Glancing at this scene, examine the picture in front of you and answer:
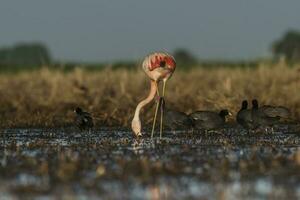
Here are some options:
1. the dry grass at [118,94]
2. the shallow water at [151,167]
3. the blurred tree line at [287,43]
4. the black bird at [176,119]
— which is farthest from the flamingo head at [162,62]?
the blurred tree line at [287,43]

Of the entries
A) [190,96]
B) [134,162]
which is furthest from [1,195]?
[190,96]

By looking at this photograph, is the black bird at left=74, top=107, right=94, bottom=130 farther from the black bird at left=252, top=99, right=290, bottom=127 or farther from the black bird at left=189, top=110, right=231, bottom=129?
the black bird at left=252, top=99, right=290, bottom=127

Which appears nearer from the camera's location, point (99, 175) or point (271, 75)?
point (99, 175)

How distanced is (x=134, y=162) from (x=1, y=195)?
A: 2.60 metres

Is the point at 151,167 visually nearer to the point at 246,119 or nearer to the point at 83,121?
the point at 246,119

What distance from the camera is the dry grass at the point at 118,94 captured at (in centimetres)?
1867

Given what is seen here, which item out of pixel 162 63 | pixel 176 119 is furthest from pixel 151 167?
pixel 176 119

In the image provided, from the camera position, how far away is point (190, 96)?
66.3 feet

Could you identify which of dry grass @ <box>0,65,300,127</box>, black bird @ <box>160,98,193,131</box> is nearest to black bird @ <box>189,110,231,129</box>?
black bird @ <box>160,98,193,131</box>

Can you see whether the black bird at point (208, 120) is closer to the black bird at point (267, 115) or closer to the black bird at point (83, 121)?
the black bird at point (267, 115)

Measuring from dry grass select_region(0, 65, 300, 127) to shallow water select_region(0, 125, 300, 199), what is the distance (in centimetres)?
420

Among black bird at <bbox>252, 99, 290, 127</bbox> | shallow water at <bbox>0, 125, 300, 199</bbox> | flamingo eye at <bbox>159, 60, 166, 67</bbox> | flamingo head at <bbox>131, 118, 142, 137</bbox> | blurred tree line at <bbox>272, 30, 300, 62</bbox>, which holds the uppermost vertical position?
blurred tree line at <bbox>272, 30, 300, 62</bbox>

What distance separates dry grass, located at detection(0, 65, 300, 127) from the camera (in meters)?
18.7

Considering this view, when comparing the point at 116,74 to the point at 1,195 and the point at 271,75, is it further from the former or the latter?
the point at 1,195
